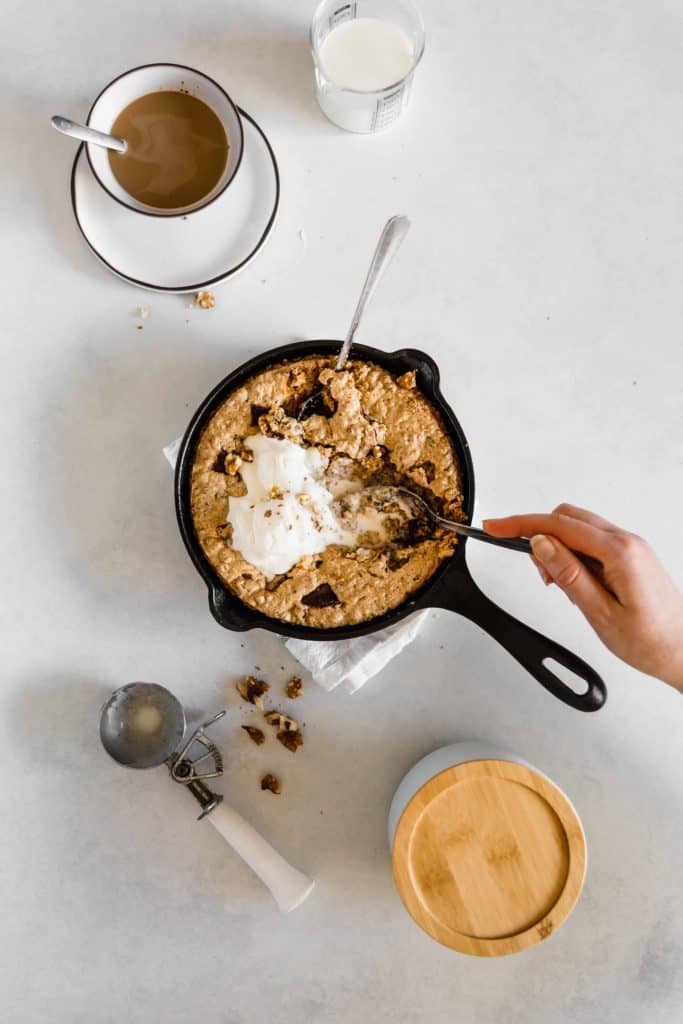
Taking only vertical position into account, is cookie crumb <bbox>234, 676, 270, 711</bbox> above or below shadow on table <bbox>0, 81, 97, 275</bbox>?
below

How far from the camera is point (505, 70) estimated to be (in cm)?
183

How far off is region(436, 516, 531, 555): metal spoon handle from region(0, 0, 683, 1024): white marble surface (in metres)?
0.29

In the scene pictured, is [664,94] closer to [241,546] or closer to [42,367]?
[241,546]

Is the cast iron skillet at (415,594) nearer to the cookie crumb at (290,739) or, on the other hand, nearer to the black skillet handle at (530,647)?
the black skillet handle at (530,647)

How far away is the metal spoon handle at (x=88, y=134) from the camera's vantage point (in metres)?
1.53

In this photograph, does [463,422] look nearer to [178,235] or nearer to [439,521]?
[439,521]

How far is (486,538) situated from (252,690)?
2.16 feet

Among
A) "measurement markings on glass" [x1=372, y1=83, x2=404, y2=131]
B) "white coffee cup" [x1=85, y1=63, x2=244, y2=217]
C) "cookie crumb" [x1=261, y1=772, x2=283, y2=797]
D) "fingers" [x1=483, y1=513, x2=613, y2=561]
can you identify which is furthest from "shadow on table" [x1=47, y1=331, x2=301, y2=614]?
"fingers" [x1=483, y1=513, x2=613, y2=561]

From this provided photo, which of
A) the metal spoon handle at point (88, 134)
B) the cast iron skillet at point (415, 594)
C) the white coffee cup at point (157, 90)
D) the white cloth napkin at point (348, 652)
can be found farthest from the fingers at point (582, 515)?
the metal spoon handle at point (88, 134)

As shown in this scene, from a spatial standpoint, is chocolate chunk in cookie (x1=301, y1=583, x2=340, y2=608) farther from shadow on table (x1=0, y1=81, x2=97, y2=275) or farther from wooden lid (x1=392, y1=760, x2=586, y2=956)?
shadow on table (x1=0, y1=81, x2=97, y2=275)

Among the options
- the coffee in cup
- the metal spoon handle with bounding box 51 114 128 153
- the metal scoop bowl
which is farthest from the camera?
the metal scoop bowl

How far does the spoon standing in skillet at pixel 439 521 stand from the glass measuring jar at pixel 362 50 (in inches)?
32.0

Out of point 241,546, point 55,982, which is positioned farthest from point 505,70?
point 55,982

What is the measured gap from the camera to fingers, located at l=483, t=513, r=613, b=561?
4.76 feet
